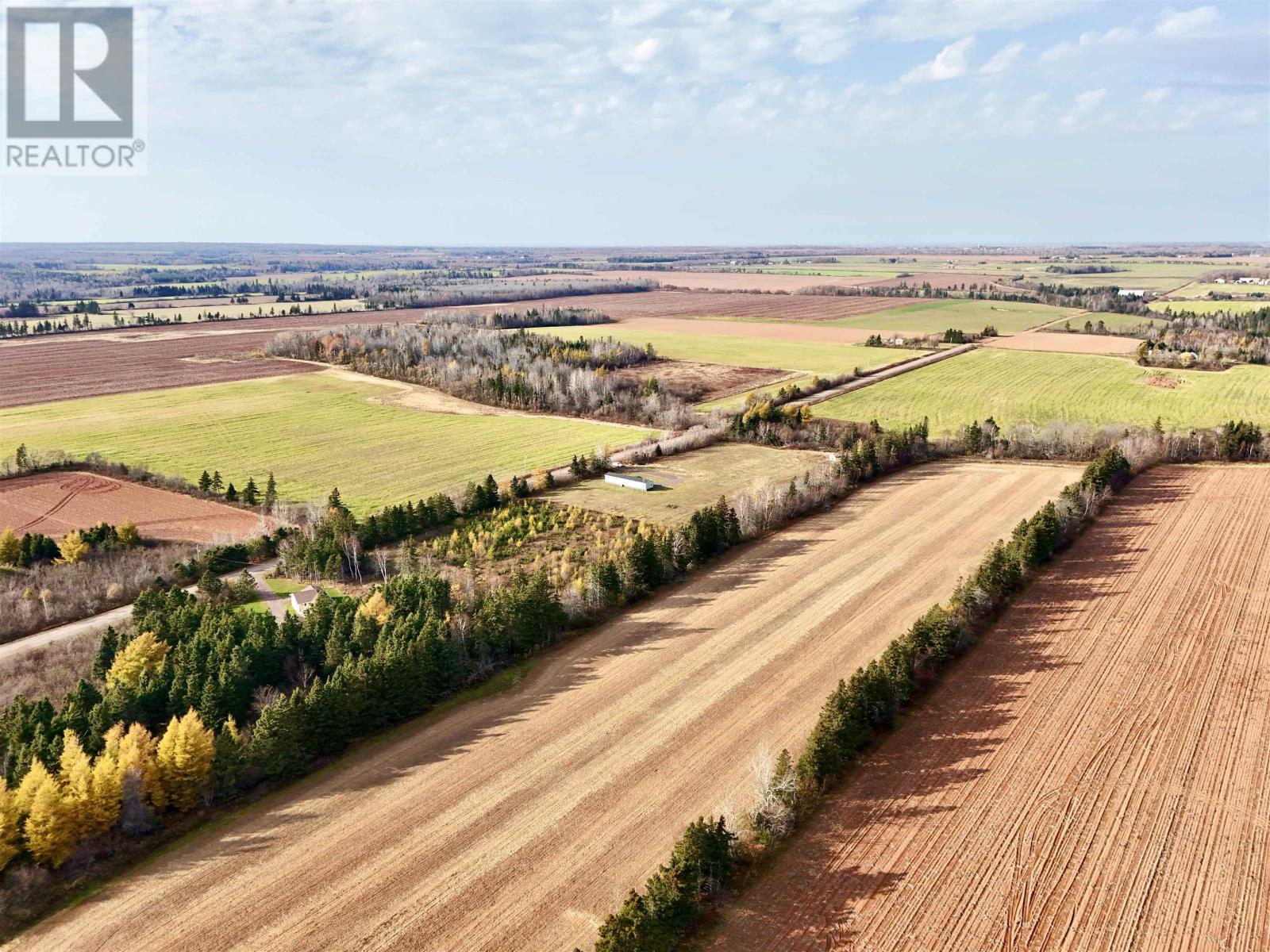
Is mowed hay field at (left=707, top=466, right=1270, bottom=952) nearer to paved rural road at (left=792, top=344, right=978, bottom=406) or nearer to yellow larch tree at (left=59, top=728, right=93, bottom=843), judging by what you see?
yellow larch tree at (left=59, top=728, right=93, bottom=843)

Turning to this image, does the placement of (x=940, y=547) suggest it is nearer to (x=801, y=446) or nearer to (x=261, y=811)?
(x=801, y=446)

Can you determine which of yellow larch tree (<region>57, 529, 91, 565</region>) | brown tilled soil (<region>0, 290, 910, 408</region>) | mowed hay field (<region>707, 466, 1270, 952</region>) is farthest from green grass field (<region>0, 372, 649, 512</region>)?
mowed hay field (<region>707, 466, 1270, 952</region>)

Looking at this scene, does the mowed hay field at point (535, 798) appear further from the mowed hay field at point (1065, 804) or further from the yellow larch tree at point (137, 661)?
the yellow larch tree at point (137, 661)

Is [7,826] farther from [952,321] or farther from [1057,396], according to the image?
[952,321]

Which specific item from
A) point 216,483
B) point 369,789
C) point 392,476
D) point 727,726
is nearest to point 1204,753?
point 727,726

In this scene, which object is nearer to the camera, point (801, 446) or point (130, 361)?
point (801, 446)

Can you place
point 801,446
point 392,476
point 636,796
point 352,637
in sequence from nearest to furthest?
point 636,796 < point 352,637 < point 392,476 < point 801,446
